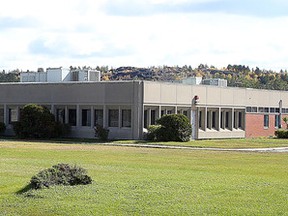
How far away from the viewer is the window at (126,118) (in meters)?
51.0

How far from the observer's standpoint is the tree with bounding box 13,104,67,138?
51.4 m

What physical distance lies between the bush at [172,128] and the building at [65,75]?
13321 millimetres

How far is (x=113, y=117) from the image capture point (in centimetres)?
5175

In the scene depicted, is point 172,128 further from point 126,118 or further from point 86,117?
point 86,117

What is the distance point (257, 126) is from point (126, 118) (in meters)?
18.9

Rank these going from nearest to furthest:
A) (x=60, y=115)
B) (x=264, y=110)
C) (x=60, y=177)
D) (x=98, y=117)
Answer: (x=60, y=177) → (x=98, y=117) → (x=60, y=115) → (x=264, y=110)

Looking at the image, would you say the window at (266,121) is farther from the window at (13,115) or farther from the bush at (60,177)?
the bush at (60,177)

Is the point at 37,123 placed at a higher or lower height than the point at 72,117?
lower

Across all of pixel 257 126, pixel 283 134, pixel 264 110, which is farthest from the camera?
pixel 264 110

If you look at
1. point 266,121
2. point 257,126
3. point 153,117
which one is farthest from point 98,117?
point 266,121

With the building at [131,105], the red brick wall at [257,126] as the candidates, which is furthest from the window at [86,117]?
the red brick wall at [257,126]

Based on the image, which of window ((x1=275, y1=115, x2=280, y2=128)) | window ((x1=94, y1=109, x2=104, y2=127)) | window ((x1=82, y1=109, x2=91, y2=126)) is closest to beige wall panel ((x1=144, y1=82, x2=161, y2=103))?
window ((x1=94, y1=109, x2=104, y2=127))

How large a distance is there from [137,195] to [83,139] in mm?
34939

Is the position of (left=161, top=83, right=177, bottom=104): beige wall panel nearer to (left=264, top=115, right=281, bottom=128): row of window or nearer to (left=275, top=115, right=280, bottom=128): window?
(left=264, top=115, right=281, bottom=128): row of window
